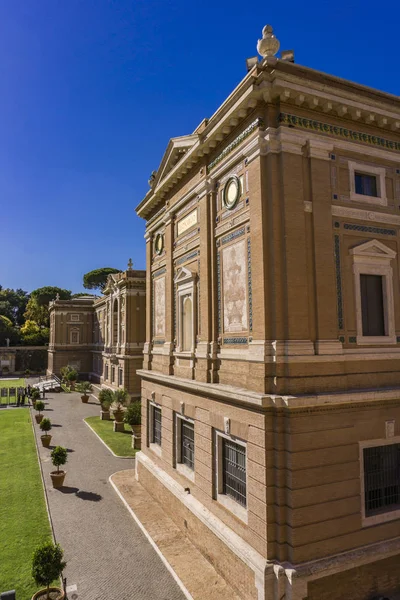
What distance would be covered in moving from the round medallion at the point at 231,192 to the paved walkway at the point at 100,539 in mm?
10579

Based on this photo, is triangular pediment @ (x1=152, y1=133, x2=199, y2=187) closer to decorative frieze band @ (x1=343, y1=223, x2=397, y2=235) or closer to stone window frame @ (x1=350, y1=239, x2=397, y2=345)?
decorative frieze band @ (x1=343, y1=223, x2=397, y2=235)

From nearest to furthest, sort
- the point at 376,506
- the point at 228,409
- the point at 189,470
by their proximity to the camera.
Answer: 1. the point at 376,506
2. the point at 228,409
3. the point at 189,470

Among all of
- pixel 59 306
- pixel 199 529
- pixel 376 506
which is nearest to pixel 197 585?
pixel 199 529

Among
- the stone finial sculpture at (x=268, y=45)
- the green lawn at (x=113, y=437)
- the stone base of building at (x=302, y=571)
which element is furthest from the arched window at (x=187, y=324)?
the green lawn at (x=113, y=437)

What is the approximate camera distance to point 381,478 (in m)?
10.6

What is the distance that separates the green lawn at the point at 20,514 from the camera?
1145cm

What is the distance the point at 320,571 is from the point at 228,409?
4.17 metres

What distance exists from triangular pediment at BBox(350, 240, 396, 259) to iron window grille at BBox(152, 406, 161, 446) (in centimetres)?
1059

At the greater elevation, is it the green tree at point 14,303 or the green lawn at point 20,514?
the green tree at point 14,303

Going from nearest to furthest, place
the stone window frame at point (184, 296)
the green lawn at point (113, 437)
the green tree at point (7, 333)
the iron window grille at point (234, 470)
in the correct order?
1. the iron window grille at point (234, 470)
2. the stone window frame at point (184, 296)
3. the green lawn at point (113, 437)
4. the green tree at point (7, 333)

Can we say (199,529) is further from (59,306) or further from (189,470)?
(59,306)

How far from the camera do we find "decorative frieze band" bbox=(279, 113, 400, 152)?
34.9 feet

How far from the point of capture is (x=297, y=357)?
9812 millimetres

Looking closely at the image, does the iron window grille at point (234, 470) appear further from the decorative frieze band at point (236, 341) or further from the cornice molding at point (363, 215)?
the cornice molding at point (363, 215)
